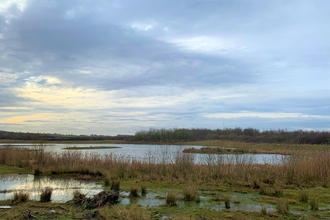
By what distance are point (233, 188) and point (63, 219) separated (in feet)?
20.9

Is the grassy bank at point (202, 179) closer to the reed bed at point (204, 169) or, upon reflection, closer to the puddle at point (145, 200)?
the reed bed at point (204, 169)

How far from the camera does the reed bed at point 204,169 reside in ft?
37.4

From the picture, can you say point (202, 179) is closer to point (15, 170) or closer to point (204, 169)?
point (204, 169)

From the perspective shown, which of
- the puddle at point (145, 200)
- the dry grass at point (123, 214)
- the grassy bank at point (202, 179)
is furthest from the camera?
the puddle at point (145, 200)

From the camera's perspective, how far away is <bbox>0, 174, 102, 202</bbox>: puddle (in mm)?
8470

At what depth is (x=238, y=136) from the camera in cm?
6425

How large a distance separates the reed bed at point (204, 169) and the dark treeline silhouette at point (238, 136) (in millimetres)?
3614

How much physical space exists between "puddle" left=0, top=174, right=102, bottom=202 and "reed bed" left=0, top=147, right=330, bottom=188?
138cm

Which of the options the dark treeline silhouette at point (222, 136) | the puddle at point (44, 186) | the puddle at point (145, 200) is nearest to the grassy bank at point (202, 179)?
the puddle at point (145, 200)

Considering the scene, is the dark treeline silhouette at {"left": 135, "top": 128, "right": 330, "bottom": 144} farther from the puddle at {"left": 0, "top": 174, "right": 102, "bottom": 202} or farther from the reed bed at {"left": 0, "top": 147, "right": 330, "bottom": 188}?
the puddle at {"left": 0, "top": 174, "right": 102, "bottom": 202}

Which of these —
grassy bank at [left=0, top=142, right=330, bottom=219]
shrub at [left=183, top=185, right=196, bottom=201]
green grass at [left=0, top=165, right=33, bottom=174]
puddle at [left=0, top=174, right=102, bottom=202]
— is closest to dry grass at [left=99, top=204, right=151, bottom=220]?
grassy bank at [left=0, top=142, right=330, bottom=219]

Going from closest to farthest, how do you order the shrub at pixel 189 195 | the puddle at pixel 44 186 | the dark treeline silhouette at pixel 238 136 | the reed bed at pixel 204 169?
the shrub at pixel 189 195 → the puddle at pixel 44 186 → the reed bed at pixel 204 169 → the dark treeline silhouette at pixel 238 136

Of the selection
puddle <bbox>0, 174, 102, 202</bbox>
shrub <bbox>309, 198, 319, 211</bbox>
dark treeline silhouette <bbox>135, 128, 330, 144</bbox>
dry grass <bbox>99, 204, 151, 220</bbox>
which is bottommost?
puddle <bbox>0, 174, 102, 202</bbox>

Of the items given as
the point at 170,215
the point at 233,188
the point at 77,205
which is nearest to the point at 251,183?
the point at 233,188
